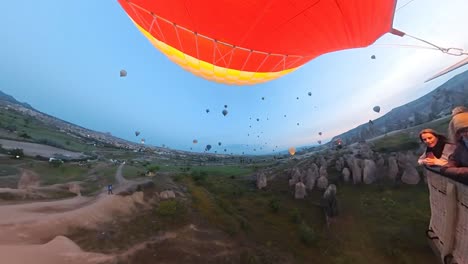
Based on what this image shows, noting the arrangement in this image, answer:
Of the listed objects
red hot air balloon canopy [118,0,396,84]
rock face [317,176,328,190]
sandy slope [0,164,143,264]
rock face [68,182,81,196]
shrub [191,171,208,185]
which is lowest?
sandy slope [0,164,143,264]

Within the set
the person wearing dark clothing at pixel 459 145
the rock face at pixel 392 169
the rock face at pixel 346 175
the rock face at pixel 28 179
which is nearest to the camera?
the person wearing dark clothing at pixel 459 145

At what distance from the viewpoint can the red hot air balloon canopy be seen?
8094mm

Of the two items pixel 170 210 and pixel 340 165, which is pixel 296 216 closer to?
pixel 170 210

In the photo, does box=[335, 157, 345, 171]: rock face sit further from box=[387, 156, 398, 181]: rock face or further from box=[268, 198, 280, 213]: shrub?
box=[268, 198, 280, 213]: shrub

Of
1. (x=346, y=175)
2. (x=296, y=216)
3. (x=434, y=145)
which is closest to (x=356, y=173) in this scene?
(x=346, y=175)

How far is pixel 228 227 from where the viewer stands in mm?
18562

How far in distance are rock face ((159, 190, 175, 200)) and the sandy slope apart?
2691mm

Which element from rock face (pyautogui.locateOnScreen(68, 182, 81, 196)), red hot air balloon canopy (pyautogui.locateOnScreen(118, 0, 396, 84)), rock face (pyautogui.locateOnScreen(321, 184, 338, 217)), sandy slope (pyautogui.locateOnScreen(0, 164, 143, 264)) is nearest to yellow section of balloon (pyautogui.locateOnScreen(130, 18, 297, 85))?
red hot air balloon canopy (pyautogui.locateOnScreen(118, 0, 396, 84))

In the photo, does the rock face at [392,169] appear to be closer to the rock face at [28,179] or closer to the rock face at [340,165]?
the rock face at [340,165]

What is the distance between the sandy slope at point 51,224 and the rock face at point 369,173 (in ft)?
81.0

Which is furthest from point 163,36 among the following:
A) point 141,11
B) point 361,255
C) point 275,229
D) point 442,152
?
point 361,255

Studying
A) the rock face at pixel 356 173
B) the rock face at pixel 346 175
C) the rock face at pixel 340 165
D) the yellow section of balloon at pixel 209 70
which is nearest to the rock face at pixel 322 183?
the rock face at pixel 346 175

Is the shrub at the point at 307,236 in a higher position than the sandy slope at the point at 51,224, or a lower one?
lower

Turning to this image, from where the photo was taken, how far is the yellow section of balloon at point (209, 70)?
1422 centimetres
